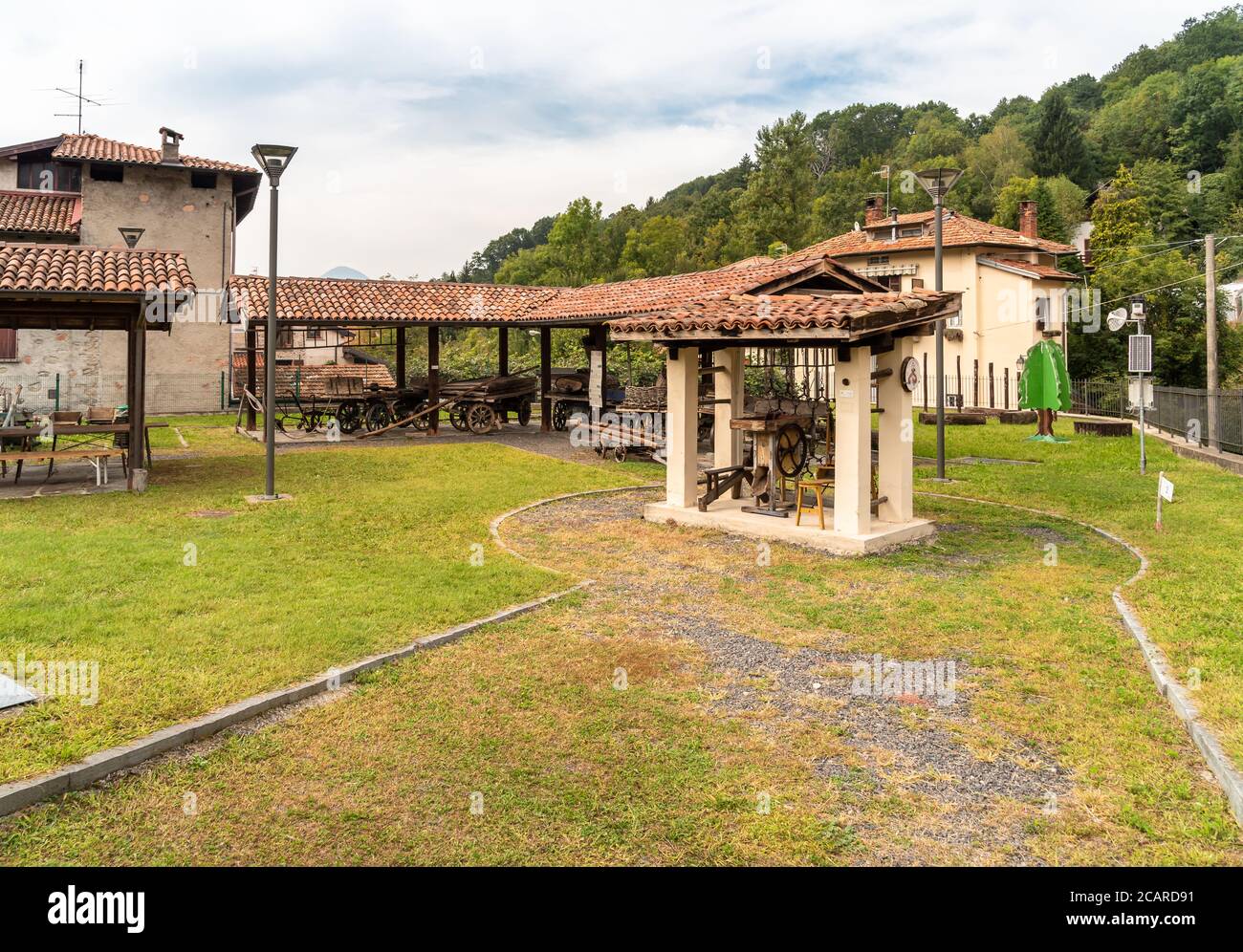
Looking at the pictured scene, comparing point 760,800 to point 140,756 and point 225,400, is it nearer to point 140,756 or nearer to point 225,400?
point 140,756

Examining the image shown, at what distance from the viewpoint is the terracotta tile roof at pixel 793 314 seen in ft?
29.0

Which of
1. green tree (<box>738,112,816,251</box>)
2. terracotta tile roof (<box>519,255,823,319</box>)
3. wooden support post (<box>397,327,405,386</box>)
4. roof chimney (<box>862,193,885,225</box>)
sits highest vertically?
green tree (<box>738,112,816,251</box>)

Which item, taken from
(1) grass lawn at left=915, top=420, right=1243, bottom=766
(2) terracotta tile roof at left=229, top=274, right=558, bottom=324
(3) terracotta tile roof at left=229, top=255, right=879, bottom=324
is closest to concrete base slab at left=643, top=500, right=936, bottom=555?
(1) grass lawn at left=915, top=420, right=1243, bottom=766

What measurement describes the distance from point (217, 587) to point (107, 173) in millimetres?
25794

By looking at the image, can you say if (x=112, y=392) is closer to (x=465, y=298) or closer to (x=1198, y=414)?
(x=465, y=298)

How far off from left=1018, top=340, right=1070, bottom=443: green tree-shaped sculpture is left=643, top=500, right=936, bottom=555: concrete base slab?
11375 millimetres

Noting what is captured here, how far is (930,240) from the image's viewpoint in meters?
33.1

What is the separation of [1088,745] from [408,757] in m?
3.44

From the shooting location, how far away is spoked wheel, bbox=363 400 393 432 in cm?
2231

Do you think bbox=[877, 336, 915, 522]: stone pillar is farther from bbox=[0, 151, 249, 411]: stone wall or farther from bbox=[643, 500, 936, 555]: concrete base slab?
bbox=[0, 151, 249, 411]: stone wall

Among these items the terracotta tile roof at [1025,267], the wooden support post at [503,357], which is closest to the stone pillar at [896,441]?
the wooden support post at [503,357]

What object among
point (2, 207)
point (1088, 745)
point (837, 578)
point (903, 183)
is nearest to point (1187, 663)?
point (1088, 745)

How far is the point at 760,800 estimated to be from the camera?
397cm

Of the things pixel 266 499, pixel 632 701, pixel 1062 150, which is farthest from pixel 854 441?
pixel 1062 150
